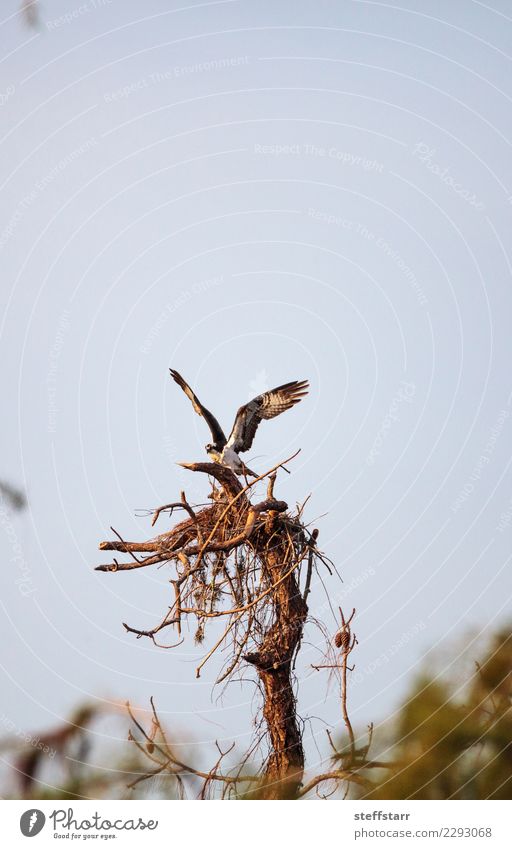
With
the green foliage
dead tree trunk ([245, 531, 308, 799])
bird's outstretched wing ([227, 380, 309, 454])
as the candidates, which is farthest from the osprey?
the green foliage

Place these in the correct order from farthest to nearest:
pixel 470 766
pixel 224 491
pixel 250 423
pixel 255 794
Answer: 1. pixel 250 423
2. pixel 224 491
3. pixel 255 794
4. pixel 470 766

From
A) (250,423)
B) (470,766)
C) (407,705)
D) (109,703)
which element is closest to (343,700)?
(407,705)

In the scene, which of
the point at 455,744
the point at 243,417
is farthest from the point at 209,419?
the point at 455,744

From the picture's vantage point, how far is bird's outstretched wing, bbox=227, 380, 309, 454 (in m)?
9.74

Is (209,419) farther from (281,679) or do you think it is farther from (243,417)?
(281,679)

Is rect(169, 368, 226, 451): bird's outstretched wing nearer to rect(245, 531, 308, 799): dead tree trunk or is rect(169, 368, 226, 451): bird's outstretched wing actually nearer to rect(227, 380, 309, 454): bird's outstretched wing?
rect(227, 380, 309, 454): bird's outstretched wing

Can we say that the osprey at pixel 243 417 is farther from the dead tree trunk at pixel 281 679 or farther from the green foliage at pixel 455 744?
the green foliage at pixel 455 744

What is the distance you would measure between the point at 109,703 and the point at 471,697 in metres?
2.54

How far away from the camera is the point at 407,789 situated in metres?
7.81

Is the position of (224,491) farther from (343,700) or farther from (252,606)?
(343,700)

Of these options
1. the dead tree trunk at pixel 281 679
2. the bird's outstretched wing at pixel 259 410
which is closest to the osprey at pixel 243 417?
the bird's outstretched wing at pixel 259 410

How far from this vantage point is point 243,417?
32.1ft
